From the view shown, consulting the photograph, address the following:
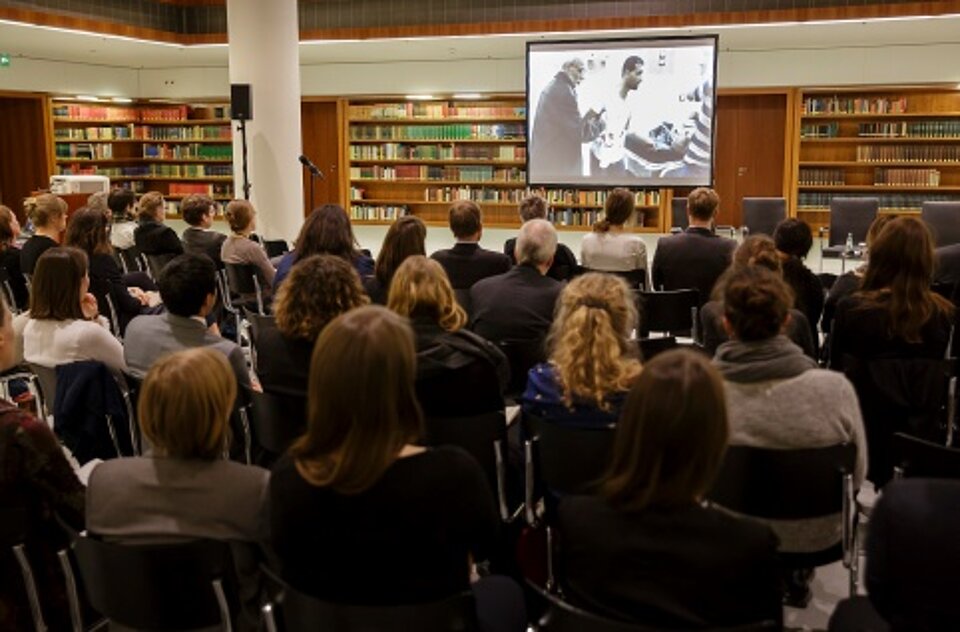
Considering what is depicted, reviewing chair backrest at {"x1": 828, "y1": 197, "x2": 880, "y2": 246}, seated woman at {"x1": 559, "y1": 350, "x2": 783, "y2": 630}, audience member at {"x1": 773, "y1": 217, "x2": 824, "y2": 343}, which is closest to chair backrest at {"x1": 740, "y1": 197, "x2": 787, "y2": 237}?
chair backrest at {"x1": 828, "y1": 197, "x2": 880, "y2": 246}

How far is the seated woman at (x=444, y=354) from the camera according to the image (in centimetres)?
325

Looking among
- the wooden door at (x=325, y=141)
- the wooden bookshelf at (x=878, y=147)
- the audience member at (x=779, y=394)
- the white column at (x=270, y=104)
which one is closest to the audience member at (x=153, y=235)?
the white column at (x=270, y=104)

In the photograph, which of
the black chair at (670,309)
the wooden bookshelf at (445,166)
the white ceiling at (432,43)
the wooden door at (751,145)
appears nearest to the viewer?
the black chair at (670,309)

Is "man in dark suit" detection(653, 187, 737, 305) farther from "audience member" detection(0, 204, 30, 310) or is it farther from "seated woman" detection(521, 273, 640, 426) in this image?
"audience member" detection(0, 204, 30, 310)

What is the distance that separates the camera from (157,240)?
22.6 ft

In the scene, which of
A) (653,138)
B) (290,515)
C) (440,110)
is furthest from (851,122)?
(290,515)

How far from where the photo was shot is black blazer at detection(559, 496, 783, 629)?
1.76 meters

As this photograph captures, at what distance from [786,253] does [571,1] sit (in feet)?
21.7

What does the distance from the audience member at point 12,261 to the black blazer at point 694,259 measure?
14.4 ft

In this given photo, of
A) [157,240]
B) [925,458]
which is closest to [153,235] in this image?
[157,240]

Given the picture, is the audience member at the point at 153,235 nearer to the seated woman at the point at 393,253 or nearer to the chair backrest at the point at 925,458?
the seated woman at the point at 393,253

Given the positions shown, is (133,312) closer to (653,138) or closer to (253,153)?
(253,153)

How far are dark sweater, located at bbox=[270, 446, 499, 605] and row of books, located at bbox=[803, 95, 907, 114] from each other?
11.6 meters

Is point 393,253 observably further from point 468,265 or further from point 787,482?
point 787,482
